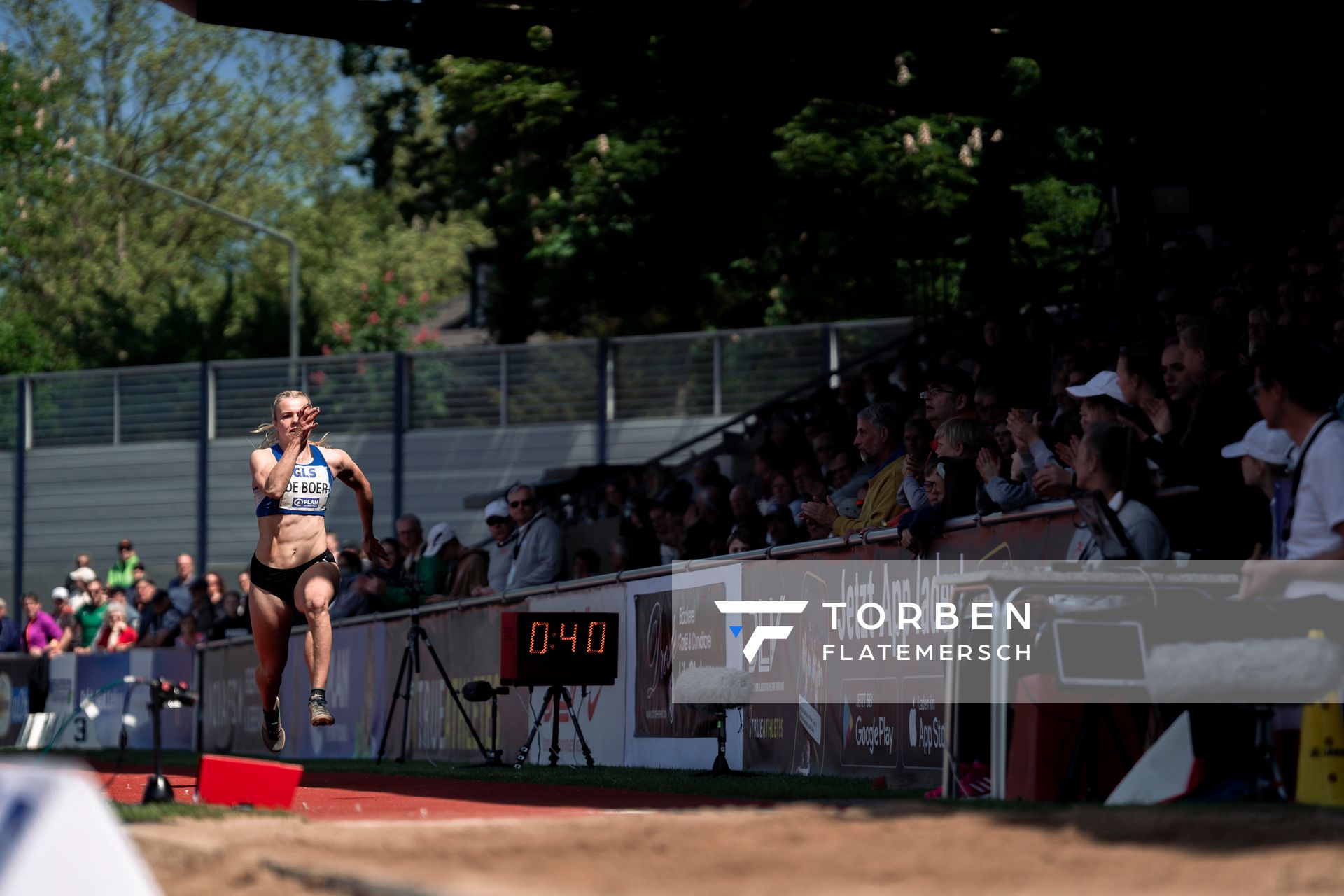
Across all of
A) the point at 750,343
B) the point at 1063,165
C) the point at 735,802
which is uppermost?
the point at 1063,165

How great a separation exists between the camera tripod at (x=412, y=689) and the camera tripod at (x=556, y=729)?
12.3 inches

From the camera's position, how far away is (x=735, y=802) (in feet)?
31.7

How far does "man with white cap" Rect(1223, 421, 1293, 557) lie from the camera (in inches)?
319

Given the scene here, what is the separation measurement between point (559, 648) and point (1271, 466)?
7368mm

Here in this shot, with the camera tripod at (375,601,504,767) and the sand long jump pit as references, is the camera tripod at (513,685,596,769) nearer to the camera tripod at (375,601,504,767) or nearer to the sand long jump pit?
the camera tripod at (375,601,504,767)

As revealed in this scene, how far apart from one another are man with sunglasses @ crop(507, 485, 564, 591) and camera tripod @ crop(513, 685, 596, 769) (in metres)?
1.91

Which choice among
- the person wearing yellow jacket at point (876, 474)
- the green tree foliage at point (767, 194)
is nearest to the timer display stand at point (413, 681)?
Result: the person wearing yellow jacket at point (876, 474)

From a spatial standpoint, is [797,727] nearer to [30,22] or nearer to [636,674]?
[636,674]

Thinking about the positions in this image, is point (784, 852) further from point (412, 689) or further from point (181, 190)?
point (181, 190)

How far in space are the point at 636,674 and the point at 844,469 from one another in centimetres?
248

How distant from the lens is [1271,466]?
27.0 feet

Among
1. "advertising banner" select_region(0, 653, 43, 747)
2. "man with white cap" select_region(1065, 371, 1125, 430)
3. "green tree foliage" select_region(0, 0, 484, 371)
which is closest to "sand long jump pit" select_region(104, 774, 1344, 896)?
"man with white cap" select_region(1065, 371, 1125, 430)

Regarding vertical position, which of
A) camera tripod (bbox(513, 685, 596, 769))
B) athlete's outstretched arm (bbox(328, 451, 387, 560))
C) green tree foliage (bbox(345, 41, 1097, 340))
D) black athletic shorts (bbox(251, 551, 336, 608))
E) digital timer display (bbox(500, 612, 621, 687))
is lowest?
camera tripod (bbox(513, 685, 596, 769))

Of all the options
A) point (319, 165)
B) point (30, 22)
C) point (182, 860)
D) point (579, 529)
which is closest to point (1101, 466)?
point (182, 860)
